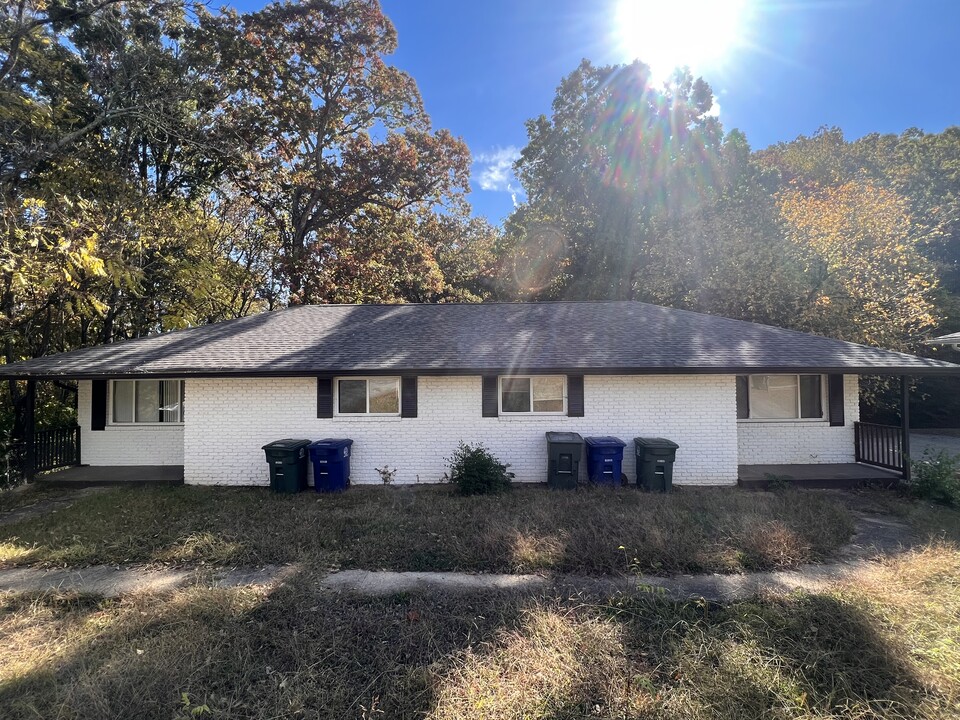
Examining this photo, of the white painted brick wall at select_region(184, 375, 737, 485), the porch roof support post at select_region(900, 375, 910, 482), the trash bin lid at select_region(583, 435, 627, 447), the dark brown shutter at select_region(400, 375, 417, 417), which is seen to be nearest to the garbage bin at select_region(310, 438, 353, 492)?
the white painted brick wall at select_region(184, 375, 737, 485)

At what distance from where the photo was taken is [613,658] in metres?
3.26

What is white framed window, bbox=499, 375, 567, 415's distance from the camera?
8586mm

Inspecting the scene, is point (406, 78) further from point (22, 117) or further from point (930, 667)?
point (930, 667)

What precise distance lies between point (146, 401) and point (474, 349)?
25.8 ft

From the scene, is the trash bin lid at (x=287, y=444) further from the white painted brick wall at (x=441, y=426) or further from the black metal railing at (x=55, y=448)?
the black metal railing at (x=55, y=448)

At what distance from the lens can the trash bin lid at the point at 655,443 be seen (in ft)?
25.4

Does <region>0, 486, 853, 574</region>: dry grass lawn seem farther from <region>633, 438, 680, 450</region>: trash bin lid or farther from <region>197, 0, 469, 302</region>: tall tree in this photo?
<region>197, 0, 469, 302</region>: tall tree

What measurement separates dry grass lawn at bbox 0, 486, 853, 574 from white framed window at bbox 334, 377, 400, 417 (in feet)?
5.73

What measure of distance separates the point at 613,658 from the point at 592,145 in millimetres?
22497

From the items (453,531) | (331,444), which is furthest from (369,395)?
(453,531)

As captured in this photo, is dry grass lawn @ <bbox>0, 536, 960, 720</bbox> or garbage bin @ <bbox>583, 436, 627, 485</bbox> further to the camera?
garbage bin @ <bbox>583, 436, 627, 485</bbox>

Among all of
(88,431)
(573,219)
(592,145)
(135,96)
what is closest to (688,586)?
(88,431)

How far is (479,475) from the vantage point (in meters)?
7.61

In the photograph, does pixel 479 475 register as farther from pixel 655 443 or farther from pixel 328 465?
pixel 655 443
